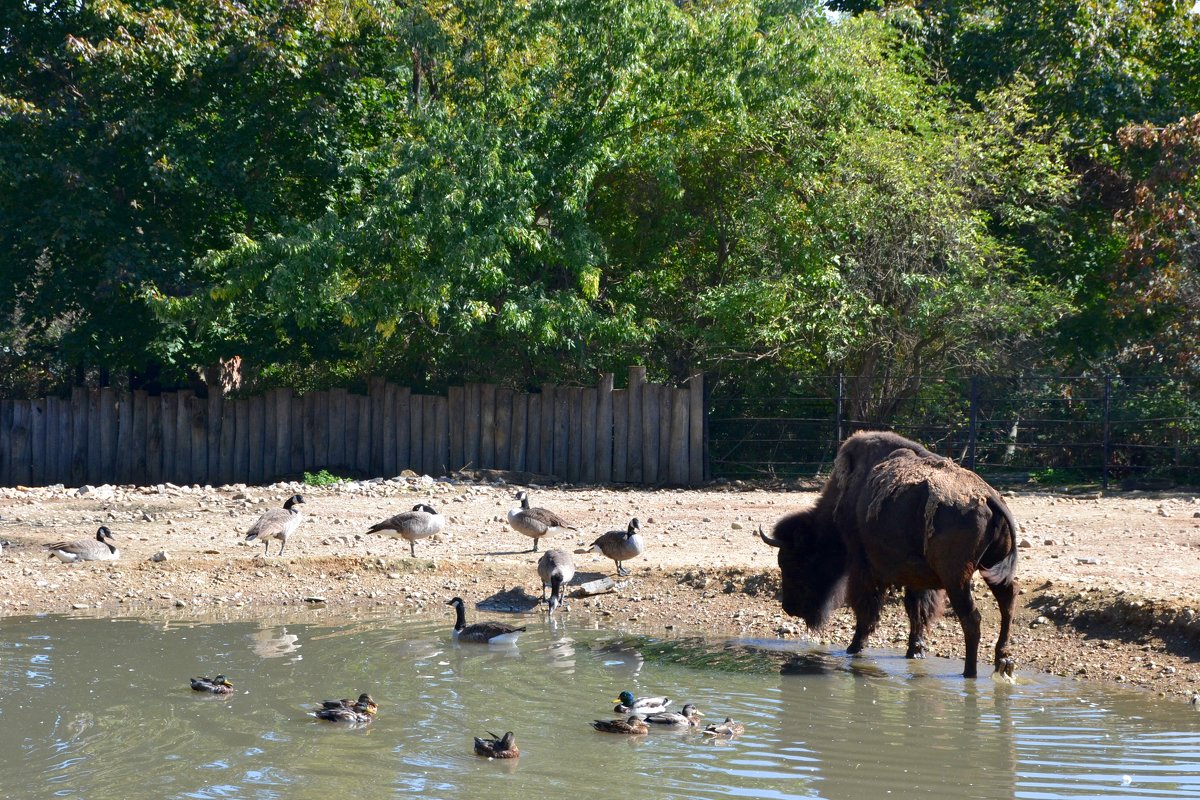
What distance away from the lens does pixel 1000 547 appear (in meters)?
9.34

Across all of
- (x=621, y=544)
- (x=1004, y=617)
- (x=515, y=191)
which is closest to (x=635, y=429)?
(x=515, y=191)

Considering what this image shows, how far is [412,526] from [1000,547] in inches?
257

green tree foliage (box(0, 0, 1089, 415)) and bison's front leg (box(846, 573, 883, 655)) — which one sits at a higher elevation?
green tree foliage (box(0, 0, 1089, 415))

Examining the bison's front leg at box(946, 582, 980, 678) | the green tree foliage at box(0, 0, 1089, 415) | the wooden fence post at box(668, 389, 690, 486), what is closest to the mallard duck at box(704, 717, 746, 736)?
the bison's front leg at box(946, 582, 980, 678)

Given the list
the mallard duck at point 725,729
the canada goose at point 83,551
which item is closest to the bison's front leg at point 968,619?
the mallard duck at point 725,729

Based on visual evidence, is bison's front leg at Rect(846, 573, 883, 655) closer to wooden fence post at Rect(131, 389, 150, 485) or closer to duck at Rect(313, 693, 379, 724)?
duck at Rect(313, 693, 379, 724)

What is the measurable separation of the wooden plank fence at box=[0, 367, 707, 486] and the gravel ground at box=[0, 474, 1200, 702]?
9.14 ft

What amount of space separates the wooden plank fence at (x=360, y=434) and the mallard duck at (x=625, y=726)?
1285 cm

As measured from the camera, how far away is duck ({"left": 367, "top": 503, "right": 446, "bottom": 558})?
45.1 ft

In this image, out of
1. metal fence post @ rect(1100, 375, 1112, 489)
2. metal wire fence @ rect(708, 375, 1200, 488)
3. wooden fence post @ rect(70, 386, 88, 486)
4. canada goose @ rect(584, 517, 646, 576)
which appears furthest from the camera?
wooden fence post @ rect(70, 386, 88, 486)

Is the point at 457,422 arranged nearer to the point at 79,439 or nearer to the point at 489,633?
the point at 79,439

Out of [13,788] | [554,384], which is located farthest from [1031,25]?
[13,788]

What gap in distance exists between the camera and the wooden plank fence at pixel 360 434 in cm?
2106

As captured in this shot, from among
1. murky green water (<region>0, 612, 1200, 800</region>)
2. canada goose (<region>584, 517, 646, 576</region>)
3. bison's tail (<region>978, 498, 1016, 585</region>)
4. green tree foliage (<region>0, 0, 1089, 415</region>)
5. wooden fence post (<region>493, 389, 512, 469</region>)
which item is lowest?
murky green water (<region>0, 612, 1200, 800</region>)
